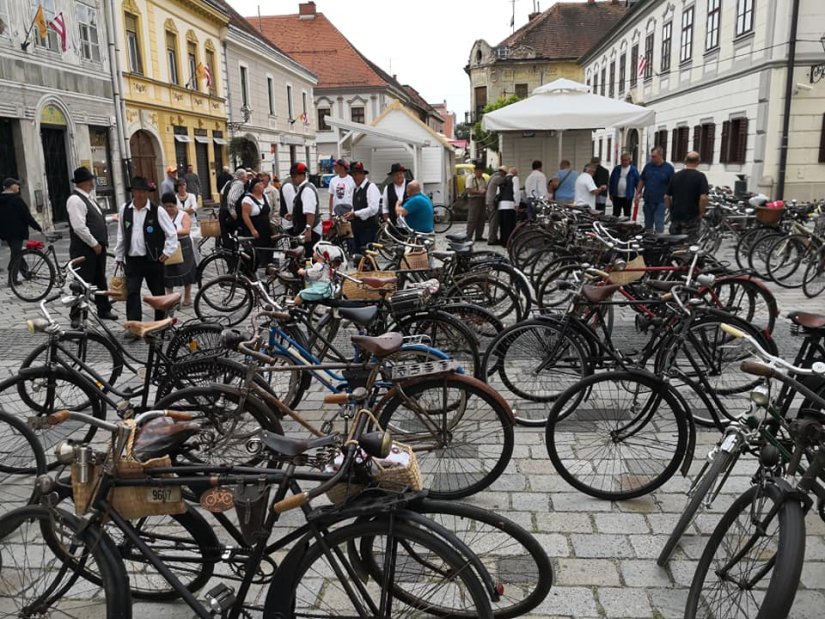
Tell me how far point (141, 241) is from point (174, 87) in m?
18.8

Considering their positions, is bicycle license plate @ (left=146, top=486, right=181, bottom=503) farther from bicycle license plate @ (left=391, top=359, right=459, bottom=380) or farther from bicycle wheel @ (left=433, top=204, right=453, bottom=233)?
bicycle wheel @ (left=433, top=204, right=453, bottom=233)

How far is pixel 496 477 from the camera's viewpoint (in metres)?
3.73

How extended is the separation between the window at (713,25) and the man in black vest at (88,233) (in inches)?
744

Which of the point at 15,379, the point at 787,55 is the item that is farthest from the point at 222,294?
the point at 787,55

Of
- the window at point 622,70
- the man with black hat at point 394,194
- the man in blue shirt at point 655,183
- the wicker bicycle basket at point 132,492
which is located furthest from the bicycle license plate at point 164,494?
the window at point 622,70

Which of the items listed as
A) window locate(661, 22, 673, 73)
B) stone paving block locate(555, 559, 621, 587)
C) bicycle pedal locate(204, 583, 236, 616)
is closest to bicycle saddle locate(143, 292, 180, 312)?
bicycle pedal locate(204, 583, 236, 616)

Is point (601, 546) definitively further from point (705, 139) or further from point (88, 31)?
point (705, 139)

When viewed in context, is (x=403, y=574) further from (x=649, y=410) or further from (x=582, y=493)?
(x=649, y=410)

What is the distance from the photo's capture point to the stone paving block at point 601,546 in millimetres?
3105

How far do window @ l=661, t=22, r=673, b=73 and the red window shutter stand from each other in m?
6.98

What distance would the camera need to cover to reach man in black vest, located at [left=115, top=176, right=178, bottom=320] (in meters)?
6.70

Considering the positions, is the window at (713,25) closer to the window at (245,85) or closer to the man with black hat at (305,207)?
the man with black hat at (305,207)

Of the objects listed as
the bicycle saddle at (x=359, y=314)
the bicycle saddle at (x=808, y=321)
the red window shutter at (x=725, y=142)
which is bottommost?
the bicycle saddle at (x=359, y=314)

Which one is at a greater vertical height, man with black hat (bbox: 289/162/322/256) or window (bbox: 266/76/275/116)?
window (bbox: 266/76/275/116)
